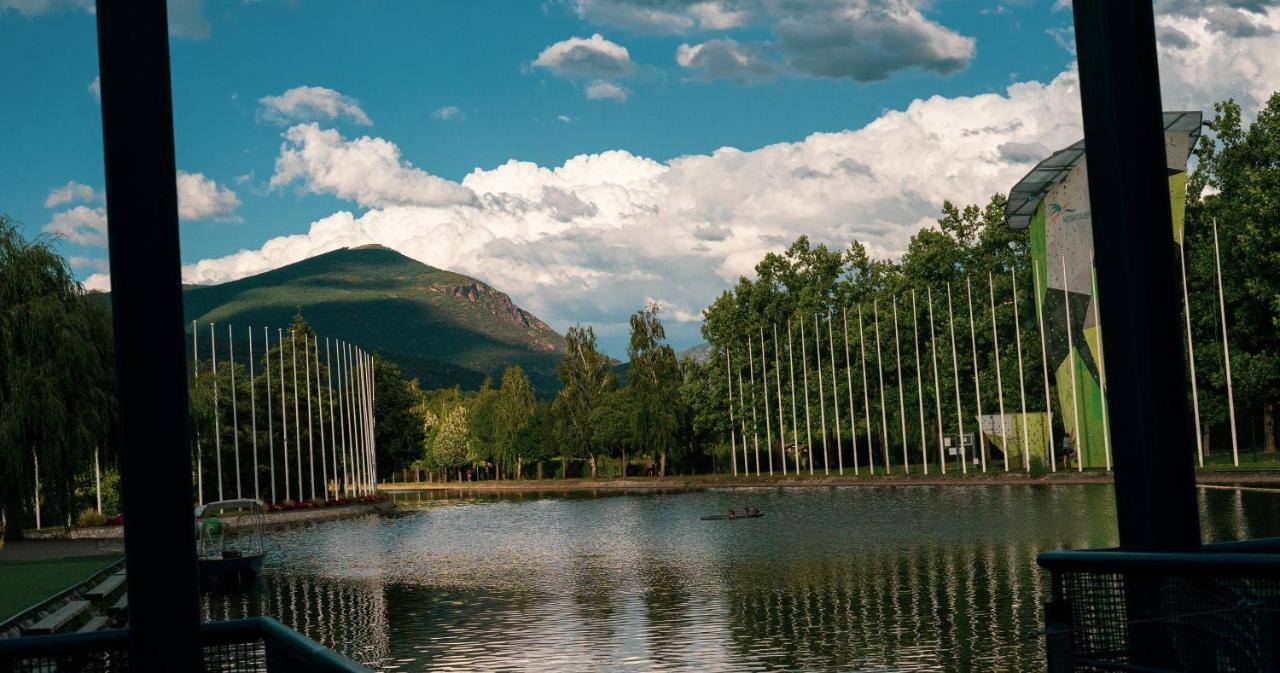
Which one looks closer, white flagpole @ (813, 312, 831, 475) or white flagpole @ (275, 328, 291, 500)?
white flagpole @ (275, 328, 291, 500)

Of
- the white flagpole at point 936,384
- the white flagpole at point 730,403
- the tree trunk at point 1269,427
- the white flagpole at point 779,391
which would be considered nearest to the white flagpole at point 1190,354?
the tree trunk at point 1269,427

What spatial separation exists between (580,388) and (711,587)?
80.0 m

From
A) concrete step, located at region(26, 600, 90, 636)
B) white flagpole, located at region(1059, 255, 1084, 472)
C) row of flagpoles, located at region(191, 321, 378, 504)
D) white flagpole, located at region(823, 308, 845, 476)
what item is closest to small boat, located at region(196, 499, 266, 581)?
concrete step, located at region(26, 600, 90, 636)

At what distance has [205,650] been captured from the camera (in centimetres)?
506

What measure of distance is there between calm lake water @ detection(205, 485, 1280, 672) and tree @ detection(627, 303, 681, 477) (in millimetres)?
40902

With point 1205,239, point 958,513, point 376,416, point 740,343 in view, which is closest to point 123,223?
point 958,513

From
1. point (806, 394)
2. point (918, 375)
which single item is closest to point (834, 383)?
point (806, 394)

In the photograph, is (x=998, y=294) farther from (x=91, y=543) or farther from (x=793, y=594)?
(x=793, y=594)

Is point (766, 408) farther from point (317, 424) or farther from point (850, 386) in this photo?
point (317, 424)

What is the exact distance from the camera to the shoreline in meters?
46.6

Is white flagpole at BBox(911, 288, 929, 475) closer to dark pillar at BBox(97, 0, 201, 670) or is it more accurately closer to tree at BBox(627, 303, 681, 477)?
tree at BBox(627, 303, 681, 477)

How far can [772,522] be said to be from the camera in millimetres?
42438

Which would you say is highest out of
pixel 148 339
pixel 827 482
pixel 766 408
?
pixel 148 339

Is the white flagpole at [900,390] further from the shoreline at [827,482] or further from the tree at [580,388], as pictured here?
the tree at [580,388]
